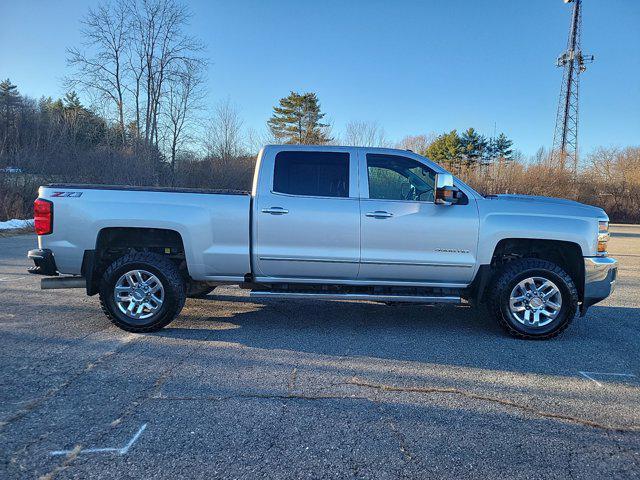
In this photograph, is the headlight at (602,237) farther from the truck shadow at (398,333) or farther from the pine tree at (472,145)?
the pine tree at (472,145)

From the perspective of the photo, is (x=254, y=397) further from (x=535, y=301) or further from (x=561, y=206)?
(x=561, y=206)

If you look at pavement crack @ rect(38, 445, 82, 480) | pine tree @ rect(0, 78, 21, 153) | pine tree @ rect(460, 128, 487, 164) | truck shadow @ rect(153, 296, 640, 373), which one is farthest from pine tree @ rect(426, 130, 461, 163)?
pavement crack @ rect(38, 445, 82, 480)

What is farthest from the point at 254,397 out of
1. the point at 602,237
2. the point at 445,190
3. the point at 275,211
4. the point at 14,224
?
the point at 14,224

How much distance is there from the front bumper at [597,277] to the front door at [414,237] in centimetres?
128

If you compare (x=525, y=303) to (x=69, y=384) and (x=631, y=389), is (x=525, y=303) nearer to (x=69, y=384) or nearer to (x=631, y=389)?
(x=631, y=389)

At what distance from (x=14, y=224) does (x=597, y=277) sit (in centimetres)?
1738

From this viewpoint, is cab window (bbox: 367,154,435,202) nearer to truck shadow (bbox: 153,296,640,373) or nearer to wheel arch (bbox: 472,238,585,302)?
wheel arch (bbox: 472,238,585,302)

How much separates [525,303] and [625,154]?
4813 cm

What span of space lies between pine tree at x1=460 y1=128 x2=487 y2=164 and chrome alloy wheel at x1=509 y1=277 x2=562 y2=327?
51962 mm

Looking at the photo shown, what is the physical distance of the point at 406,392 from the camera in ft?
11.5

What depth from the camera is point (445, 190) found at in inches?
187

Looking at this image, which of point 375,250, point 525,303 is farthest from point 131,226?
point 525,303

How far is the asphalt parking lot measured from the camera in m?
2.56

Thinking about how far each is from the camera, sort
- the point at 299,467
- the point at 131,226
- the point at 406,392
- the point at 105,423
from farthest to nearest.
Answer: the point at 131,226 → the point at 406,392 → the point at 105,423 → the point at 299,467
